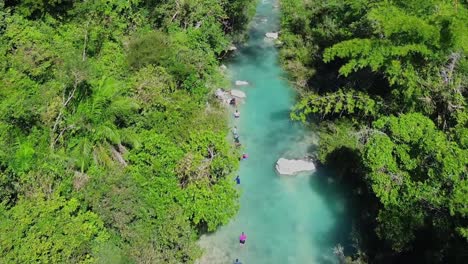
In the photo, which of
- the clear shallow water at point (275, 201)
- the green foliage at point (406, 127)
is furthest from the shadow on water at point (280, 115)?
the green foliage at point (406, 127)

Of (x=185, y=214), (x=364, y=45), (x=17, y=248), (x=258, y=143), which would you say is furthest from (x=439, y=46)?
(x=17, y=248)

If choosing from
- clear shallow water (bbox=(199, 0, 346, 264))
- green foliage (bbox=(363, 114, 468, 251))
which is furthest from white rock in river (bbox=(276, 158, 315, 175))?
green foliage (bbox=(363, 114, 468, 251))

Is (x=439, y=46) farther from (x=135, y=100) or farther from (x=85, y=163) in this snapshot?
(x=85, y=163)

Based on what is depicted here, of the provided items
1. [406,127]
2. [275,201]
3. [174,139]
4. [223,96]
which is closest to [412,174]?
[406,127]

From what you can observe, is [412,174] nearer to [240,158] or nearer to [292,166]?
[292,166]

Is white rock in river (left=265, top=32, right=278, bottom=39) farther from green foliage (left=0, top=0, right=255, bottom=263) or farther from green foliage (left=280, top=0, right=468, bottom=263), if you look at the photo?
green foliage (left=0, top=0, right=255, bottom=263)

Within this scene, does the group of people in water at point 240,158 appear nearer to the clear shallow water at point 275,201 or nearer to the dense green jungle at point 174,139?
the clear shallow water at point 275,201
